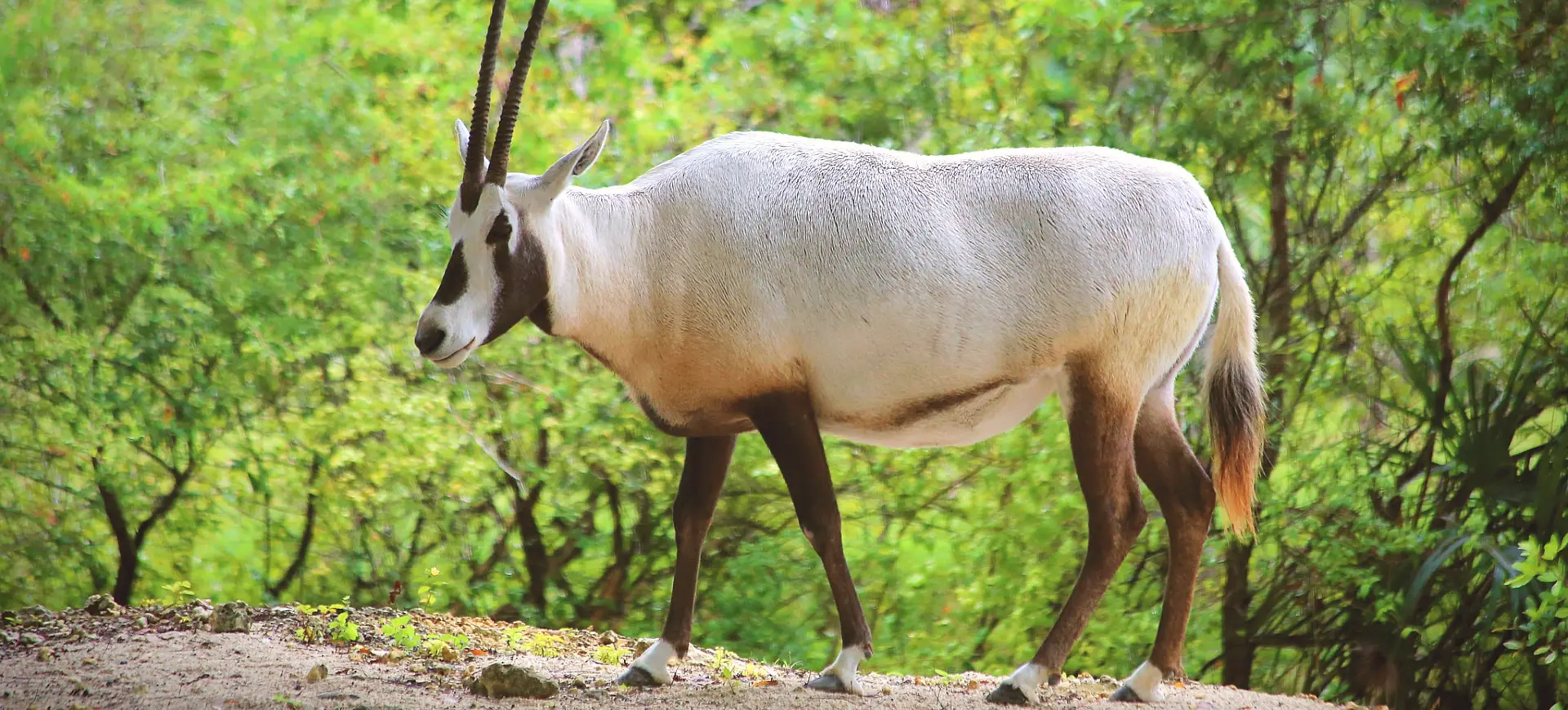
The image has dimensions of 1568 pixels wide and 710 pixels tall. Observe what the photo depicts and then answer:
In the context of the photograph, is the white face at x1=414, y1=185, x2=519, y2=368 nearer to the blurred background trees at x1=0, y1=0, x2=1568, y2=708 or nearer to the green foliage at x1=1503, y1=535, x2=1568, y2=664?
the blurred background trees at x1=0, y1=0, x2=1568, y2=708

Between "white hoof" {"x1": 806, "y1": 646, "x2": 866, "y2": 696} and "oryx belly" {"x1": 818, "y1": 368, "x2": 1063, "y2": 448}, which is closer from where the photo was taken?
"white hoof" {"x1": 806, "y1": 646, "x2": 866, "y2": 696}

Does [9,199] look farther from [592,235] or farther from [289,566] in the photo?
[592,235]

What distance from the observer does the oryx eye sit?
167 inches

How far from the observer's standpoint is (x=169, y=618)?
510 cm

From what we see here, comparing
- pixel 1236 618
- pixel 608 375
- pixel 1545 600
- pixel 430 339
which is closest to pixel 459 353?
pixel 430 339

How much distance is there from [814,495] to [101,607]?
2.69 m

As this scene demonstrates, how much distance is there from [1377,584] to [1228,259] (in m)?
2.65

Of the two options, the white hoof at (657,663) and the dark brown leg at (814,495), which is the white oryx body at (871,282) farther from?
the white hoof at (657,663)

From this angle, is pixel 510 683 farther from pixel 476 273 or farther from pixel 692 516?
pixel 476 273

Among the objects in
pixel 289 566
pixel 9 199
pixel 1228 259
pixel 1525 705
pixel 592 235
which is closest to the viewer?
pixel 592 235

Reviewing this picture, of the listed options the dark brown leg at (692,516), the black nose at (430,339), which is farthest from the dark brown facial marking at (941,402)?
the black nose at (430,339)

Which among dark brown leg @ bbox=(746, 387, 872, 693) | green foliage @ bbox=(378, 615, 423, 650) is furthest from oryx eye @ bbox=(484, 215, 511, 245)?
green foliage @ bbox=(378, 615, 423, 650)

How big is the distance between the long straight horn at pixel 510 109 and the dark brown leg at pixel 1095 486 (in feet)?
6.08

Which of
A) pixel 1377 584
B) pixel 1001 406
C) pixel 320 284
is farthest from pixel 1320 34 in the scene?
pixel 320 284
